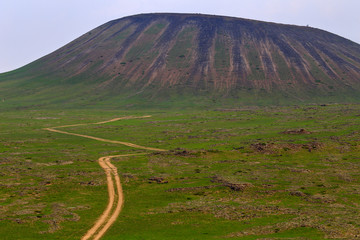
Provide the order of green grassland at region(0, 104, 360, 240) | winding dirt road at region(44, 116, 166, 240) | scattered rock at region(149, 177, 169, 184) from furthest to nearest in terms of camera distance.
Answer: scattered rock at region(149, 177, 169, 184)
green grassland at region(0, 104, 360, 240)
winding dirt road at region(44, 116, 166, 240)

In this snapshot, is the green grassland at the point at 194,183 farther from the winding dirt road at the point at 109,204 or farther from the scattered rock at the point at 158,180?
the winding dirt road at the point at 109,204

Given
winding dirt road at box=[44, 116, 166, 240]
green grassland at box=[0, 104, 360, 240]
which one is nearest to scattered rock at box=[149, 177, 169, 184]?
green grassland at box=[0, 104, 360, 240]

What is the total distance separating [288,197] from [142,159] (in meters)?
27.8

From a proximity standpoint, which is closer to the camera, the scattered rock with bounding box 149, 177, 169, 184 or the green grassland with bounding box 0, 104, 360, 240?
the green grassland with bounding box 0, 104, 360, 240

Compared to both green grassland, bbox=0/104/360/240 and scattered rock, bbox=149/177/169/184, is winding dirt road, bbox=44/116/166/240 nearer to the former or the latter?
green grassland, bbox=0/104/360/240

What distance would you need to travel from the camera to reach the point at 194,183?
50.2 m

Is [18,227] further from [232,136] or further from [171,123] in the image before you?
[171,123]

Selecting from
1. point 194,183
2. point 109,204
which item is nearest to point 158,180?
point 194,183

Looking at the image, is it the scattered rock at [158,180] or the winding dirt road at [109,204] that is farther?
the scattered rock at [158,180]

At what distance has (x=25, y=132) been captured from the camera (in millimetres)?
96000

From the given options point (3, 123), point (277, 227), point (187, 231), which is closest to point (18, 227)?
point (187, 231)

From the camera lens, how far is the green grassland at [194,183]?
1355 inches

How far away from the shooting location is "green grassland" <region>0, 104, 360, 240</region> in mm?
34406

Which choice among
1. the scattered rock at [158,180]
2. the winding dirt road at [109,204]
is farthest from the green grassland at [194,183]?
the winding dirt road at [109,204]
